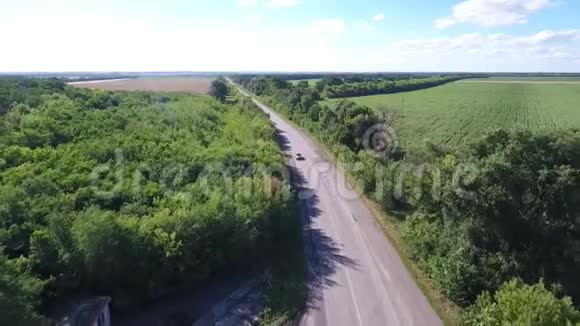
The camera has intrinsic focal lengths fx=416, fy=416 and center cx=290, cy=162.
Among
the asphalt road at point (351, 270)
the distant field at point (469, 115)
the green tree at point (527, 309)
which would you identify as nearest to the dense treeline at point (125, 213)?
the asphalt road at point (351, 270)

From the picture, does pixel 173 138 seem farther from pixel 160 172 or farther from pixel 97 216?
pixel 97 216

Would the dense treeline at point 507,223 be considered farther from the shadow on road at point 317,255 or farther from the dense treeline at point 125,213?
the dense treeline at point 125,213

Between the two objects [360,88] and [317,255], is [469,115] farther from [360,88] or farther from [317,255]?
[317,255]

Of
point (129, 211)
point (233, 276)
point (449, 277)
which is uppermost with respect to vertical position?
point (129, 211)

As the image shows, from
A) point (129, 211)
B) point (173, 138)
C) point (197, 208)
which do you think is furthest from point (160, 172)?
point (173, 138)

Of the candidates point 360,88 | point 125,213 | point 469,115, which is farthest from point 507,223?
point 360,88

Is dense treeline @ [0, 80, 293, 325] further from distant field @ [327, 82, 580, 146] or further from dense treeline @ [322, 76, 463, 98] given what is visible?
dense treeline @ [322, 76, 463, 98]
